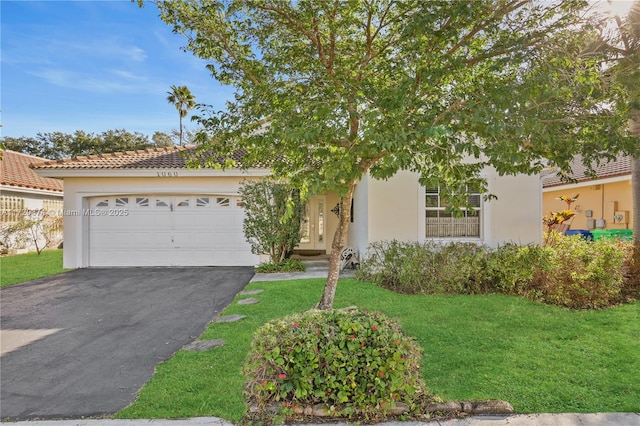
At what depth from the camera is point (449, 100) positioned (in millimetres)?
4188

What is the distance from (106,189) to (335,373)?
12.3 m

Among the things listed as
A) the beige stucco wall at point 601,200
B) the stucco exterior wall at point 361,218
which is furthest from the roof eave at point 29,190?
the beige stucco wall at point 601,200

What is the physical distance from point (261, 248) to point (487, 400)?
346 inches

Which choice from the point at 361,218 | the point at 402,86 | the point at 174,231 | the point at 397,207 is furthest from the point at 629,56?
the point at 174,231

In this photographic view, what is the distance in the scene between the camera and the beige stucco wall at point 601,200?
15164 millimetres

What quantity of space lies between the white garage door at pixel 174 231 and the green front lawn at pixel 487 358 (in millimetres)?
5783

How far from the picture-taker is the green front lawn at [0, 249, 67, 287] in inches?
423

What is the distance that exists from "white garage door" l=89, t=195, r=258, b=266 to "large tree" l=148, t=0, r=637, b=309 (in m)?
7.79

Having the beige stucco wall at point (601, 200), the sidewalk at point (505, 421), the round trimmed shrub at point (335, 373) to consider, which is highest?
the beige stucco wall at point (601, 200)

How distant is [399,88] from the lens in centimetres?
369

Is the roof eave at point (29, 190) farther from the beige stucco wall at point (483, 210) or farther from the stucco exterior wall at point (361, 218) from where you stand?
the beige stucco wall at point (483, 210)

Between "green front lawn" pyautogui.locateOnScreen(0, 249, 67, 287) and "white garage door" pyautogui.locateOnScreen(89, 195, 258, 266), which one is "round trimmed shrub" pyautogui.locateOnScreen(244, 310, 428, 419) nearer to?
"white garage door" pyautogui.locateOnScreen(89, 195, 258, 266)

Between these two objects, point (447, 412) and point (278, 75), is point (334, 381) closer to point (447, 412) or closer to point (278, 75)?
point (447, 412)

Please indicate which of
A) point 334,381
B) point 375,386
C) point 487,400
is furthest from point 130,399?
point 487,400
